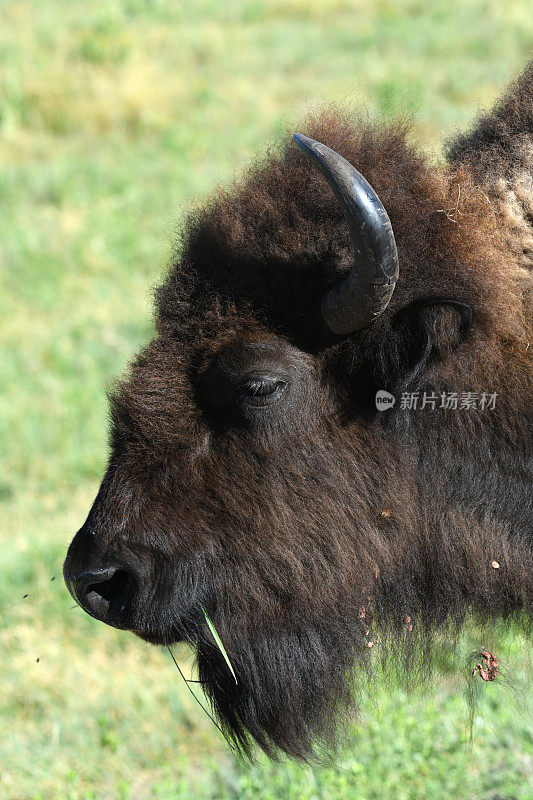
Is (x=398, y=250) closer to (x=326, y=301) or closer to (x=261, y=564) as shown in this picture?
(x=326, y=301)

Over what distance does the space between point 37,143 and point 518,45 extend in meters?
7.25

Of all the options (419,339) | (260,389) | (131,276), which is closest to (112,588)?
(260,389)

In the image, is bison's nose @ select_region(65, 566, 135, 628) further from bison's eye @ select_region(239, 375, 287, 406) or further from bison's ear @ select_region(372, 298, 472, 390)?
bison's ear @ select_region(372, 298, 472, 390)

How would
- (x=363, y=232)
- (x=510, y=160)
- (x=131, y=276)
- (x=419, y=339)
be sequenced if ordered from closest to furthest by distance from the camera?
(x=363, y=232), (x=419, y=339), (x=510, y=160), (x=131, y=276)

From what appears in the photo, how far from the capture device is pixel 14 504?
23.4 feet

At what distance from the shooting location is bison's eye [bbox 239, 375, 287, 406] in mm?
2902

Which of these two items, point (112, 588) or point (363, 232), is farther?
point (112, 588)

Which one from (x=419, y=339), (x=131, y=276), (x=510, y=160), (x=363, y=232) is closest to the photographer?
(x=363, y=232)

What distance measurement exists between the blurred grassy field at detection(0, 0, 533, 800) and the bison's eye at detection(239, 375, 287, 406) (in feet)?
2.44

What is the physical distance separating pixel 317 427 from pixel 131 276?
7431mm

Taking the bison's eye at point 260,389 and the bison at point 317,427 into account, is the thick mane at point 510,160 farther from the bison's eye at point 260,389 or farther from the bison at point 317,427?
the bison's eye at point 260,389

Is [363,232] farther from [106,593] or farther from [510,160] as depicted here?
[106,593]

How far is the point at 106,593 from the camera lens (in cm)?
292

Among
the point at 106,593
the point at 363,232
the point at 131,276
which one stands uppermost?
the point at 363,232
